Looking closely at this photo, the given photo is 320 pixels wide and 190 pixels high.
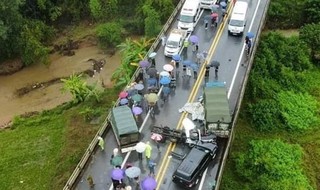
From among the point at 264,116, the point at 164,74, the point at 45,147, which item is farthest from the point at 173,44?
the point at 45,147

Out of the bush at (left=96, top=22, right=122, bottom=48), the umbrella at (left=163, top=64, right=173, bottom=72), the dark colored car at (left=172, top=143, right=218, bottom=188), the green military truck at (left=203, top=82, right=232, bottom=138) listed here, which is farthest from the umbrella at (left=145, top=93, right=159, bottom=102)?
the bush at (left=96, top=22, right=122, bottom=48)

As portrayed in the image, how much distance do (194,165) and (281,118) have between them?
1339 centimetres

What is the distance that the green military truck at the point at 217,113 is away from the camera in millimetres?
29641

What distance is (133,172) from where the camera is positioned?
27031mm

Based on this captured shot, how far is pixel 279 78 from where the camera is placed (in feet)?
135

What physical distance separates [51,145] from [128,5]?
2210cm

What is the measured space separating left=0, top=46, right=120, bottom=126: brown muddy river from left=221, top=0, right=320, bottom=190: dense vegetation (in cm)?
1524

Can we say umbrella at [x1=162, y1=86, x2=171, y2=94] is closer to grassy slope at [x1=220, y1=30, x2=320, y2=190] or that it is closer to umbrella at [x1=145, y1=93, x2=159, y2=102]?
umbrella at [x1=145, y1=93, x2=159, y2=102]

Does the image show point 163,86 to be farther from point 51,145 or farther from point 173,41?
point 51,145

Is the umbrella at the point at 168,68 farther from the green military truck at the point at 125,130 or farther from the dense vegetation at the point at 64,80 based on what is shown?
the dense vegetation at the point at 64,80

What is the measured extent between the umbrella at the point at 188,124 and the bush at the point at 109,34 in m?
20.4

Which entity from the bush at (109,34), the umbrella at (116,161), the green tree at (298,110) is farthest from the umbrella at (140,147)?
the bush at (109,34)

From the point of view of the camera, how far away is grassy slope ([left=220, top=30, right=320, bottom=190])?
32.9 m

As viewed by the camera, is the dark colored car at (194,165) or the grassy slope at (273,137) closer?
the dark colored car at (194,165)
